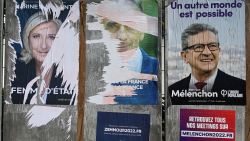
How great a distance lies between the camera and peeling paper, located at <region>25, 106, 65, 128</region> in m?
5.40

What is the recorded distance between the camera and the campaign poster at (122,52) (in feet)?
17.0

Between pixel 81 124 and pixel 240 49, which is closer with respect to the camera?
pixel 240 49

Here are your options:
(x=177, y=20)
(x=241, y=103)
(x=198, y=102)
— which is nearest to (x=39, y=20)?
(x=177, y=20)

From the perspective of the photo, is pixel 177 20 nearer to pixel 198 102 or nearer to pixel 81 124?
pixel 198 102

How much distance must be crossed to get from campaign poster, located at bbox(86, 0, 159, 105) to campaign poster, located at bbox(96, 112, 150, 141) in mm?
169

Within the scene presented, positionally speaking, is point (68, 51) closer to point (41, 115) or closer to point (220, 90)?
point (41, 115)

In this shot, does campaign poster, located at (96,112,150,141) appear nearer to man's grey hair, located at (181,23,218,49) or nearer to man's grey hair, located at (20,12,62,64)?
man's grey hair, located at (181,23,218,49)

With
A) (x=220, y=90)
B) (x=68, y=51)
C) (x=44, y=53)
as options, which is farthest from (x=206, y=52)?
(x=44, y=53)

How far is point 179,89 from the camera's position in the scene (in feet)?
16.8

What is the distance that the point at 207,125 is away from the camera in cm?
503

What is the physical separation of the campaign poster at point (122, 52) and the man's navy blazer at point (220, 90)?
262mm

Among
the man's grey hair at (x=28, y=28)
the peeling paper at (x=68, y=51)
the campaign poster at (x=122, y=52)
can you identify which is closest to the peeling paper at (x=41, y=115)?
the peeling paper at (x=68, y=51)

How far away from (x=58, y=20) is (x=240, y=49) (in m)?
2.21

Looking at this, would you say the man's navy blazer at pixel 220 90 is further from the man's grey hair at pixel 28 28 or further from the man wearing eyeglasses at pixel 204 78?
the man's grey hair at pixel 28 28
